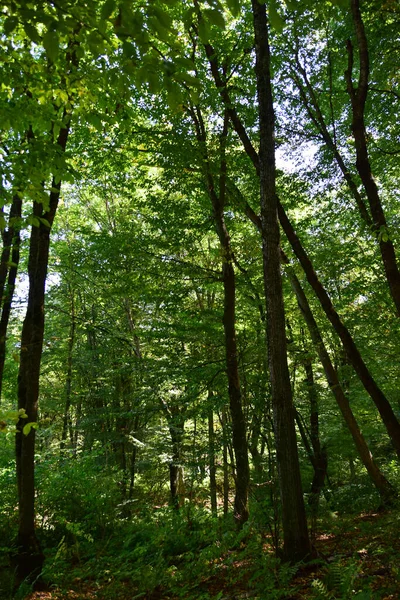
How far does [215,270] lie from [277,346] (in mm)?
4483

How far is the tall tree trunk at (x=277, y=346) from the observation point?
14.0ft

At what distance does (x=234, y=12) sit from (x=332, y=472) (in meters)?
15.7

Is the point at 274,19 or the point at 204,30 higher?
the point at 204,30

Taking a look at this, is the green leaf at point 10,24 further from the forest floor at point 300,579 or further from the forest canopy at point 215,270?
the forest floor at point 300,579

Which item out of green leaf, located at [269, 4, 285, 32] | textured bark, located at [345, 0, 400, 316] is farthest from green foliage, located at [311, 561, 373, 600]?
textured bark, located at [345, 0, 400, 316]

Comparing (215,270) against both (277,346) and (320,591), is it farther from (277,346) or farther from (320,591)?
(320,591)

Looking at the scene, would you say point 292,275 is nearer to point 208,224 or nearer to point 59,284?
point 208,224

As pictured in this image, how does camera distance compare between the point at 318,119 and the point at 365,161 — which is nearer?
the point at 365,161

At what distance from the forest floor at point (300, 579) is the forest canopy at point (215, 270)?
0.13 feet

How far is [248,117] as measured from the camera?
26.7 ft

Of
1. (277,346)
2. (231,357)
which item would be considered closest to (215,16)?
(277,346)

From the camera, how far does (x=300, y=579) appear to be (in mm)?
3986

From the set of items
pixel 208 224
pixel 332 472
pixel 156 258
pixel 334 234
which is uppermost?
pixel 334 234

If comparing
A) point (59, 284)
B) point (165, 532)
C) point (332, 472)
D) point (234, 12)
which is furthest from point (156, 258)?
point (332, 472)
